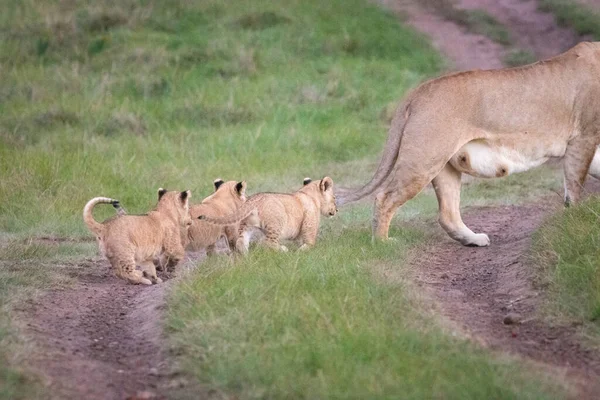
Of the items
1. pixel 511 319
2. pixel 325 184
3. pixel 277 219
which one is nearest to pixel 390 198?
pixel 325 184

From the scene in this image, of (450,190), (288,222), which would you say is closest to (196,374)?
(288,222)

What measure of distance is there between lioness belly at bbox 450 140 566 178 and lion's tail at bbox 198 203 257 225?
1.40 m

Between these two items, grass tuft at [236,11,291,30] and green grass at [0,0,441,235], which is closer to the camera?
green grass at [0,0,441,235]

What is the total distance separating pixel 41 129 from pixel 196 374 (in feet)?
24.3

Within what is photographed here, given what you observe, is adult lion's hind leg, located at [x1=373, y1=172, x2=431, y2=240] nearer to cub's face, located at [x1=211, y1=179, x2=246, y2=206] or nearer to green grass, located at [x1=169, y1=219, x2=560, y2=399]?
cub's face, located at [x1=211, y1=179, x2=246, y2=206]

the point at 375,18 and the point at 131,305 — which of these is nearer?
the point at 131,305

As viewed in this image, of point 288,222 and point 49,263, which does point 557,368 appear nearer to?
point 288,222

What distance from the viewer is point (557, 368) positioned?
464 centimetres

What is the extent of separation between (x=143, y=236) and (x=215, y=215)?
582 mm

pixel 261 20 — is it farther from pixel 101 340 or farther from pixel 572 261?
pixel 101 340

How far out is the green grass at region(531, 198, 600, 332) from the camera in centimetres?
535

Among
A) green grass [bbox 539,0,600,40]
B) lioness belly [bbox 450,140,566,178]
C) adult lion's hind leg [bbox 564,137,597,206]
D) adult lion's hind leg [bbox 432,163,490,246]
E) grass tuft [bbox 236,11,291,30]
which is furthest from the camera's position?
green grass [bbox 539,0,600,40]

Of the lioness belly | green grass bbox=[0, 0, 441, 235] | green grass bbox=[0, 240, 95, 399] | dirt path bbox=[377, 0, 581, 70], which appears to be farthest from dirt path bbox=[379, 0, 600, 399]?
dirt path bbox=[377, 0, 581, 70]

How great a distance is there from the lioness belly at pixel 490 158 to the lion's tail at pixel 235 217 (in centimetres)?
140
